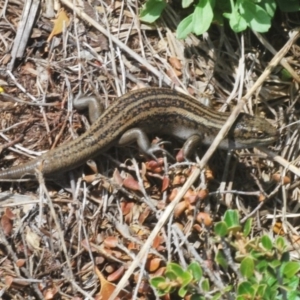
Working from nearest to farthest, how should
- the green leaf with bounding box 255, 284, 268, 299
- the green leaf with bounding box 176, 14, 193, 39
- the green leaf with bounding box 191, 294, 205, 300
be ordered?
the green leaf with bounding box 255, 284, 268, 299
the green leaf with bounding box 191, 294, 205, 300
the green leaf with bounding box 176, 14, 193, 39

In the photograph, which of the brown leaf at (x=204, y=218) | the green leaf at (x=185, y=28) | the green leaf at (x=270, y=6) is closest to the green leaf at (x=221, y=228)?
the brown leaf at (x=204, y=218)

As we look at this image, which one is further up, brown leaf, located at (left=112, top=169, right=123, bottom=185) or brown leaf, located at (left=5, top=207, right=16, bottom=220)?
brown leaf, located at (left=5, top=207, right=16, bottom=220)

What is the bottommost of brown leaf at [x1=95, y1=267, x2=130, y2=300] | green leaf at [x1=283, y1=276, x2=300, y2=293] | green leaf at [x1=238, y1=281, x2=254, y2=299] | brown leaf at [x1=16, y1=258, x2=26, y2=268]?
green leaf at [x1=283, y1=276, x2=300, y2=293]

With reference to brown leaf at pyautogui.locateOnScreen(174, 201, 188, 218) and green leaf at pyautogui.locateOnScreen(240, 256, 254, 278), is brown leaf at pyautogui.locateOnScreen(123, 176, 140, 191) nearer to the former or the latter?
brown leaf at pyautogui.locateOnScreen(174, 201, 188, 218)

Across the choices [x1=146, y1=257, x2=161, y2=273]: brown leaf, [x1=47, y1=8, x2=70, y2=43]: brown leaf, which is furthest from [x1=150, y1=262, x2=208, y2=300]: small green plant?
[x1=47, y1=8, x2=70, y2=43]: brown leaf

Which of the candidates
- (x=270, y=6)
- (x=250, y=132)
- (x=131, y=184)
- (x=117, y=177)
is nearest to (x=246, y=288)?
(x=131, y=184)

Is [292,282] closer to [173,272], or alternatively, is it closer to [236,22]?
Answer: [173,272]

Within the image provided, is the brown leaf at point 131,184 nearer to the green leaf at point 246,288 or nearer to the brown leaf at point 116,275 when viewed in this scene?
the brown leaf at point 116,275
